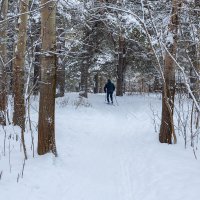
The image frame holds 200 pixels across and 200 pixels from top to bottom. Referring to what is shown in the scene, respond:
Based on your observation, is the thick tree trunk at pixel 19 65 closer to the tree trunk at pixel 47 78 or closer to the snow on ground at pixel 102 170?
the snow on ground at pixel 102 170

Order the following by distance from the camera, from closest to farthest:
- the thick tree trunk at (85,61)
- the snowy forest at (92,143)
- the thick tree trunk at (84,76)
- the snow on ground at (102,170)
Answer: the snow on ground at (102,170)
the snowy forest at (92,143)
the thick tree trunk at (85,61)
the thick tree trunk at (84,76)

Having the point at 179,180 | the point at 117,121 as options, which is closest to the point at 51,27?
the point at 179,180

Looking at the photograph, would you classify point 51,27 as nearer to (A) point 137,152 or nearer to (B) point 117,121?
(A) point 137,152

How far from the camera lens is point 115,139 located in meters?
11.1

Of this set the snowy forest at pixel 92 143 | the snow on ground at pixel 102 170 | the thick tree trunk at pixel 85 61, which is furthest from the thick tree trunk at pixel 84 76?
the snow on ground at pixel 102 170

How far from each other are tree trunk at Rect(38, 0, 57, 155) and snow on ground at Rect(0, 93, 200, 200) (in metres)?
0.40

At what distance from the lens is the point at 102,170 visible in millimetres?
7469

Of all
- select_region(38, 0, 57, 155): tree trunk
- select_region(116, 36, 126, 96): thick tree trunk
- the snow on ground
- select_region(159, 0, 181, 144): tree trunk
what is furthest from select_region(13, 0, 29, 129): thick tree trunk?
select_region(116, 36, 126, 96): thick tree trunk

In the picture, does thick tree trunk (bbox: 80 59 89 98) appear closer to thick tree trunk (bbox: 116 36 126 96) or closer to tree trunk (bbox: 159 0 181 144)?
thick tree trunk (bbox: 116 36 126 96)

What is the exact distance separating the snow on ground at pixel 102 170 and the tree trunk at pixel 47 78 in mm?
405

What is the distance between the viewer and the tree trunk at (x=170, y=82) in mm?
9195

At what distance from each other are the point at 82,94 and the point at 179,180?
53.5 feet

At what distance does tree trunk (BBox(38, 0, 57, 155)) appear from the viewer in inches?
290

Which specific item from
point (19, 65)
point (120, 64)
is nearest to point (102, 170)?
point (19, 65)
